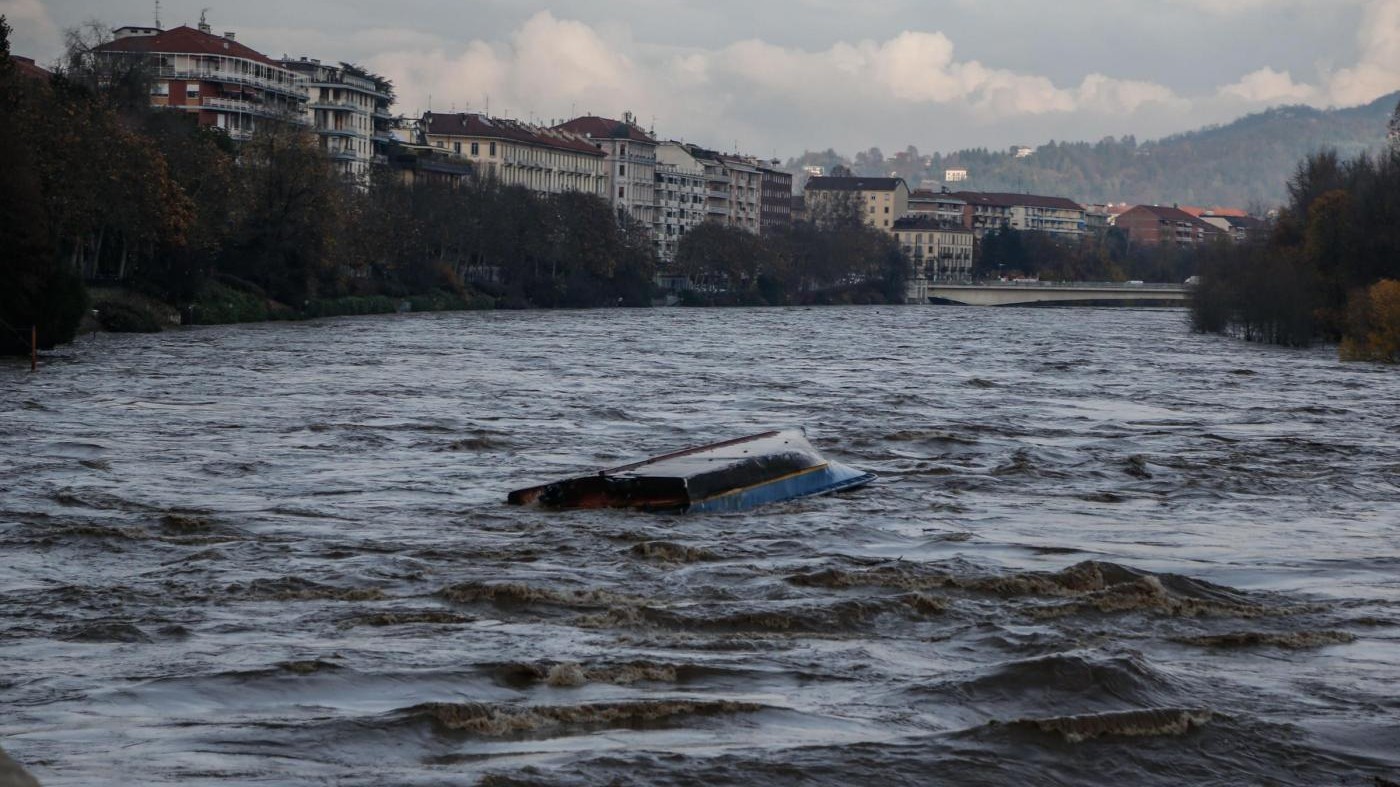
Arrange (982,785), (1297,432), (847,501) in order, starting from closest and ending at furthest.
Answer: (982,785) → (847,501) → (1297,432)

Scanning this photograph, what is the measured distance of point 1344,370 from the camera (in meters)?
57.2

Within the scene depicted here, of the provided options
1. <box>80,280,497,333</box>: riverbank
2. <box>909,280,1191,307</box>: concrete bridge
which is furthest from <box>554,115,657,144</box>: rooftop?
<box>80,280,497,333</box>: riverbank

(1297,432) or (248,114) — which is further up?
(248,114)

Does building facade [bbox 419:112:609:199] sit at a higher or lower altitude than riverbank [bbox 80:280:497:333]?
higher

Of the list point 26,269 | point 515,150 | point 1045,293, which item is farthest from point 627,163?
point 26,269

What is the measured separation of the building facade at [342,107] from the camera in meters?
136

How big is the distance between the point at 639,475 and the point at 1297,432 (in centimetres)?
1650

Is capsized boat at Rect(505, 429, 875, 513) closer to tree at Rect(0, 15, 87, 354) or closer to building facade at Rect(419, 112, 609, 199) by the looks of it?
tree at Rect(0, 15, 87, 354)

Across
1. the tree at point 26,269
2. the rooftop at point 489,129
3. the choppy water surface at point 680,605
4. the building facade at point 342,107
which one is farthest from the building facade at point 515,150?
the choppy water surface at point 680,605

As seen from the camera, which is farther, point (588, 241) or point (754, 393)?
point (588, 241)

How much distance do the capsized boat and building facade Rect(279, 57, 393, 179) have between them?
4394 inches

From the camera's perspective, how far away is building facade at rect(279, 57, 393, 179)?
445ft

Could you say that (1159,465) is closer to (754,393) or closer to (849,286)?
(754,393)

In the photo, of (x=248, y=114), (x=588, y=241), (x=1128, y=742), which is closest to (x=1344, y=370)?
(x=1128, y=742)
